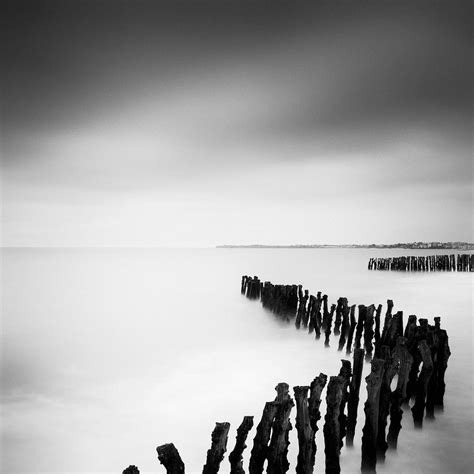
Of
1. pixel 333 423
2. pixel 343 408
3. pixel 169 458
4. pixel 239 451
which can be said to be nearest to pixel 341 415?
pixel 343 408

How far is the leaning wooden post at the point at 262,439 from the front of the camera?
2.90 metres

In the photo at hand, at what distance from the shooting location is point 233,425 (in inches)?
186

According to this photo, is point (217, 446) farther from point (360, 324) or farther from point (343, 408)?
point (360, 324)

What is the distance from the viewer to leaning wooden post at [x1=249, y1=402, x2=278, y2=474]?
9.51 feet

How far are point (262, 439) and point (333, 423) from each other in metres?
0.69

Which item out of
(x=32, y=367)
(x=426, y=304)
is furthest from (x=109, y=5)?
(x=426, y=304)

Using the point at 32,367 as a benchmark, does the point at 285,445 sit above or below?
above

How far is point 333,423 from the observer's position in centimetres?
330

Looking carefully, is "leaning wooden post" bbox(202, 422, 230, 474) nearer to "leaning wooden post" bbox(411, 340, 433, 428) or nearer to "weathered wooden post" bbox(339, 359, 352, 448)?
"weathered wooden post" bbox(339, 359, 352, 448)

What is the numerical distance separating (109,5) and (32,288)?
61.2 ft

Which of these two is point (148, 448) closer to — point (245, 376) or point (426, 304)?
point (245, 376)

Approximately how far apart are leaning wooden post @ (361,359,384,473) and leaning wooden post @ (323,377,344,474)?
1.10ft

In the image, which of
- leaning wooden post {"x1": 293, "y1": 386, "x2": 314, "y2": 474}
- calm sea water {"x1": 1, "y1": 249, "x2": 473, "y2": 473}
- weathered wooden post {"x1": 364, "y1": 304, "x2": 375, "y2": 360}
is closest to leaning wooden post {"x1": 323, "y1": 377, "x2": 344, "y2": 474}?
leaning wooden post {"x1": 293, "y1": 386, "x2": 314, "y2": 474}

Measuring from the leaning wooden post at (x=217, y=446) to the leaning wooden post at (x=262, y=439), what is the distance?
33cm
